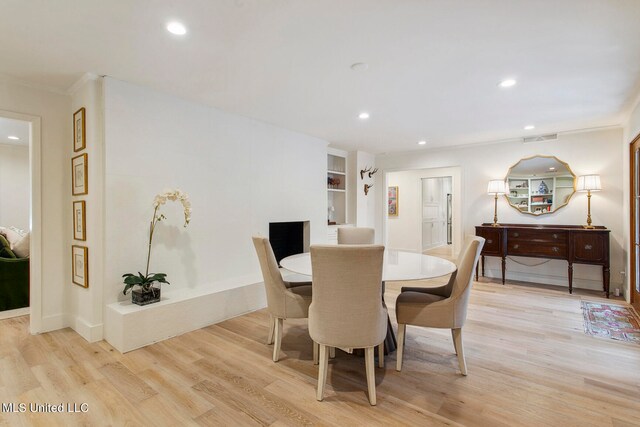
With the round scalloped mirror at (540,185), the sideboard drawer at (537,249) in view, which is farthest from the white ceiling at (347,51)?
the sideboard drawer at (537,249)

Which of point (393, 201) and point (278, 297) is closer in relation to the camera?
point (278, 297)

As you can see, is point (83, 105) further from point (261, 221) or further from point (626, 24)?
point (626, 24)

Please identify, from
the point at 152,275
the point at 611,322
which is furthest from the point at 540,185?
the point at 152,275

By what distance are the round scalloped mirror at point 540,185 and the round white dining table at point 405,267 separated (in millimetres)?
3237

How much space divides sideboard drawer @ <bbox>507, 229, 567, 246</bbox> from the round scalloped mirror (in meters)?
0.54

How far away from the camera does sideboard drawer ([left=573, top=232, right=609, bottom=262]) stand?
4051mm

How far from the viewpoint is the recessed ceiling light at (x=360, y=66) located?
Result: 8.05 ft

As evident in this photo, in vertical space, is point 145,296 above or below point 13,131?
below

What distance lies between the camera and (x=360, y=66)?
97.9 inches

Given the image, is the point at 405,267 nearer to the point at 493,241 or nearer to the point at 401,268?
the point at 401,268

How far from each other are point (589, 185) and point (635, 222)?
0.79m

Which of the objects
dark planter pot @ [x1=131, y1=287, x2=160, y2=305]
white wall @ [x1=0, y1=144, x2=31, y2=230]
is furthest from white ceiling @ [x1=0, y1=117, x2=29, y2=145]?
dark planter pot @ [x1=131, y1=287, x2=160, y2=305]

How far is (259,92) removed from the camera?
10.1ft

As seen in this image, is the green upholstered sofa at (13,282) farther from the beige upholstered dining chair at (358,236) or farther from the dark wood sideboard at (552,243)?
the dark wood sideboard at (552,243)
